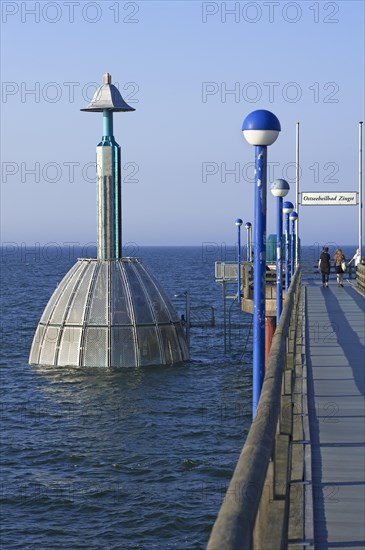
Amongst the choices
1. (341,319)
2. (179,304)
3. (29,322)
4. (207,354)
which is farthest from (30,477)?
(179,304)

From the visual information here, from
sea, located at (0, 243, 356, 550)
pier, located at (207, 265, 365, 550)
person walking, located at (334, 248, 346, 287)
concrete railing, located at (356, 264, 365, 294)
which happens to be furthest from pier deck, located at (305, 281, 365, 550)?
Answer: person walking, located at (334, 248, 346, 287)

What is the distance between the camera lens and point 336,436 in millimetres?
9180

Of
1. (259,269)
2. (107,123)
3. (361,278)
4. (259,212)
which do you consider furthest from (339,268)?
(259,212)

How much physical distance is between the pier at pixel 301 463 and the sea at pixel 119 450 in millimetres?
4659

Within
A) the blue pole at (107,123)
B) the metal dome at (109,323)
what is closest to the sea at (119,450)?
the metal dome at (109,323)

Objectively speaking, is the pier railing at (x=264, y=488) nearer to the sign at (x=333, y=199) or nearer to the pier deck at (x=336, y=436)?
the pier deck at (x=336, y=436)

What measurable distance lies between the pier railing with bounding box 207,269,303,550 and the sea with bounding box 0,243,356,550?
9.27 meters

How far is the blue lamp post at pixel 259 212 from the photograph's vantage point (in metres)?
8.33

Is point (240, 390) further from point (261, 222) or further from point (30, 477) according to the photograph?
point (261, 222)

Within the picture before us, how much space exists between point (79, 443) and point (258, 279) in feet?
53.2

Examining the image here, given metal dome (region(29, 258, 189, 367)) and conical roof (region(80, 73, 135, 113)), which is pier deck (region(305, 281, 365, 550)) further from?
conical roof (region(80, 73, 135, 113))

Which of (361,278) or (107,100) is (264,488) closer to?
(361,278)

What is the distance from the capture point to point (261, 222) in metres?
8.25

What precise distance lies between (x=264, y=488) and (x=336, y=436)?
4.43 meters
